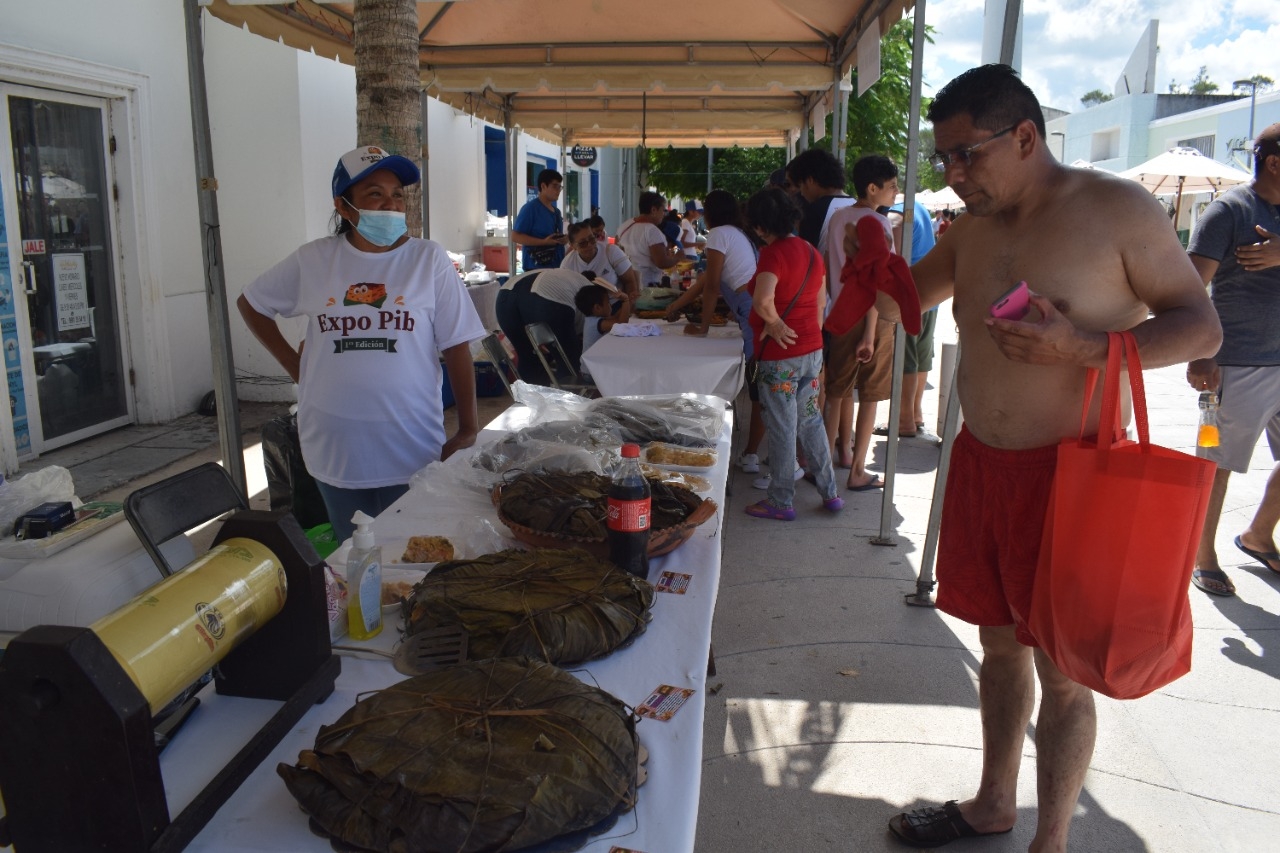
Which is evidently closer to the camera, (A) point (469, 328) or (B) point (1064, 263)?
(B) point (1064, 263)

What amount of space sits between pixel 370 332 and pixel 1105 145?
148ft

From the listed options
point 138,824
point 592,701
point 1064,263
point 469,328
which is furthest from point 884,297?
point 138,824

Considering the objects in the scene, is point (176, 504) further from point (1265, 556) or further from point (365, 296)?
point (1265, 556)

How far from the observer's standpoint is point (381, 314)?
9.40 ft

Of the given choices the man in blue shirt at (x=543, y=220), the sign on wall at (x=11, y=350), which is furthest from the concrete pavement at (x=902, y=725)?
the man in blue shirt at (x=543, y=220)

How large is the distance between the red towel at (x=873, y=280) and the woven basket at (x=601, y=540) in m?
0.83

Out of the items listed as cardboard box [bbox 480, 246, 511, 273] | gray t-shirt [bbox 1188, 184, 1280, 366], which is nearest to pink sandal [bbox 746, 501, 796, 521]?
gray t-shirt [bbox 1188, 184, 1280, 366]

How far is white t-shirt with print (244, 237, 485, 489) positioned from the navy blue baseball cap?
0.19 meters

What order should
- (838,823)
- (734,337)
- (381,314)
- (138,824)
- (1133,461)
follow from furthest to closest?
(734,337) → (381,314) → (838,823) → (1133,461) → (138,824)

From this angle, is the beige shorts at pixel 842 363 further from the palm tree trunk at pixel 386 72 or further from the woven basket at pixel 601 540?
the woven basket at pixel 601 540

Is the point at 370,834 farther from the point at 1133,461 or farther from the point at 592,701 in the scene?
the point at 1133,461

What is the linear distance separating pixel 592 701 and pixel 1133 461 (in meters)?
1.25

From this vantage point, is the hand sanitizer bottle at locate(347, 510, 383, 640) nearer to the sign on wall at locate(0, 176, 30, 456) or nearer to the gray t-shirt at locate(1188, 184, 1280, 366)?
the gray t-shirt at locate(1188, 184, 1280, 366)

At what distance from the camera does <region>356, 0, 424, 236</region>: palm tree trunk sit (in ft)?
13.1
